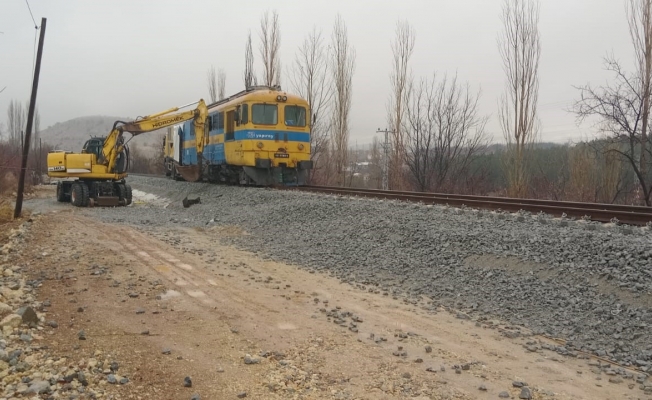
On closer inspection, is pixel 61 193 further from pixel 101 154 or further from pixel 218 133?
pixel 218 133

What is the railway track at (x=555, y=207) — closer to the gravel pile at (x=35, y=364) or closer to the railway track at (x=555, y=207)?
the railway track at (x=555, y=207)

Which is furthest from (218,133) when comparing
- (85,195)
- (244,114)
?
(85,195)

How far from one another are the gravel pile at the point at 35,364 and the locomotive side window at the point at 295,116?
1301 cm

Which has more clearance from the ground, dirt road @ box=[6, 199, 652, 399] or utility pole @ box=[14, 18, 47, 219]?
utility pole @ box=[14, 18, 47, 219]

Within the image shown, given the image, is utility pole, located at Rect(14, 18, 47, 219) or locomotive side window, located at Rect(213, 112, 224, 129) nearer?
utility pole, located at Rect(14, 18, 47, 219)

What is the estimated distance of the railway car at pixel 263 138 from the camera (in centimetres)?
1727

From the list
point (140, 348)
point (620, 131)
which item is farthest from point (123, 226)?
point (620, 131)

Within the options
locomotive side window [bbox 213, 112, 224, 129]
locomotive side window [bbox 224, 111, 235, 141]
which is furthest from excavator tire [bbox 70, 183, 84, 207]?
locomotive side window [bbox 224, 111, 235, 141]

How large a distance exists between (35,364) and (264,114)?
14.1 metres

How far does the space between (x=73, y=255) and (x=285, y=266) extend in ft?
12.1

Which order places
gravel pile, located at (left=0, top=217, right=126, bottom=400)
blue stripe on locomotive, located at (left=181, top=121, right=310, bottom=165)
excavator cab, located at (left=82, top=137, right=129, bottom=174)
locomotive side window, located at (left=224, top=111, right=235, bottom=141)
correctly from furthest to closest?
excavator cab, located at (left=82, top=137, right=129, bottom=174) < locomotive side window, located at (left=224, top=111, right=235, bottom=141) < blue stripe on locomotive, located at (left=181, top=121, right=310, bottom=165) < gravel pile, located at (left=0, top=217, right=126, bottom=400)

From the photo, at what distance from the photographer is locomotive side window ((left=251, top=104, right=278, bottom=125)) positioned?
17281mm

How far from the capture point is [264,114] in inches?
688

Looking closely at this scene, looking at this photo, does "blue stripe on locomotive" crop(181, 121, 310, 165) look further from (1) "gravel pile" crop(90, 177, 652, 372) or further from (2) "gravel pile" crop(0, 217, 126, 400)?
(2) "gravel pile" crop(0, 217, 126, 400)
